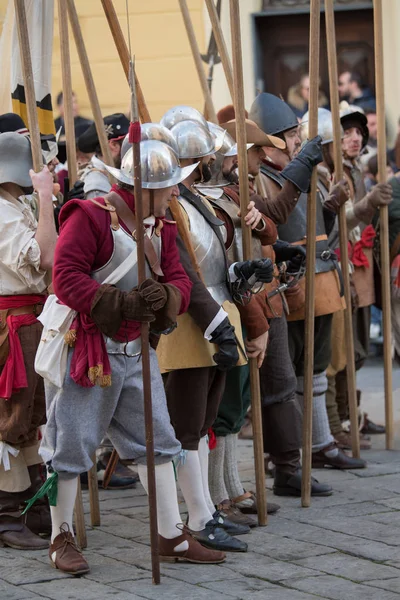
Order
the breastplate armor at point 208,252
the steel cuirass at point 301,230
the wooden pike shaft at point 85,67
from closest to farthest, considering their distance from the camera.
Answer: the breastplate armor at point 208,252, the wooden pike shaft at point 85,67, the steel cuirass at point 301,230

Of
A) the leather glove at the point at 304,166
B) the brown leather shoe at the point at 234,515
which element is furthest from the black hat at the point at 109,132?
the brown leather shoe at the point at 234,515

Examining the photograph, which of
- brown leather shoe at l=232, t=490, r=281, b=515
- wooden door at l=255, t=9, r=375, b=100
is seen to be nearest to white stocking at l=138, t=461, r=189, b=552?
brown leather shoe at l=232, t=490, r=281, b=515

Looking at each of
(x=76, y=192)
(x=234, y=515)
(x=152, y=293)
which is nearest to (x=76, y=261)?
(x=152, y=293)

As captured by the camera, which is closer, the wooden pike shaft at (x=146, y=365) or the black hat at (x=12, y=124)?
the wooden pike shaft at (x=146, y=365)

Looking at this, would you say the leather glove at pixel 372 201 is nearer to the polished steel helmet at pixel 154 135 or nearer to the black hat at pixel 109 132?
the black hat at pixel 109 132

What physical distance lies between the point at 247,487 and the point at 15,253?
6.34 ft

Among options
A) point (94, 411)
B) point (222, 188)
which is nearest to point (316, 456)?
point (222, 188)

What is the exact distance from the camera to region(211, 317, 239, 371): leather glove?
5082 millimetres

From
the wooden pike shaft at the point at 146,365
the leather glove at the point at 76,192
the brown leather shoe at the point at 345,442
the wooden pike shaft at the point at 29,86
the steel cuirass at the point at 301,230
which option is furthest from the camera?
the brown leather shoe at the point at 345,442

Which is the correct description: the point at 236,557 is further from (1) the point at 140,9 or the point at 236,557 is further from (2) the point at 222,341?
(1) the point at 140,9

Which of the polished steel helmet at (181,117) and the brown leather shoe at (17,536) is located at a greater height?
the polished steel helmet at (181,117)

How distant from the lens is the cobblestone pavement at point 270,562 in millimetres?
4477

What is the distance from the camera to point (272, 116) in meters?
6.43

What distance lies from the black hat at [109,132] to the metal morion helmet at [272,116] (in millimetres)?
860
